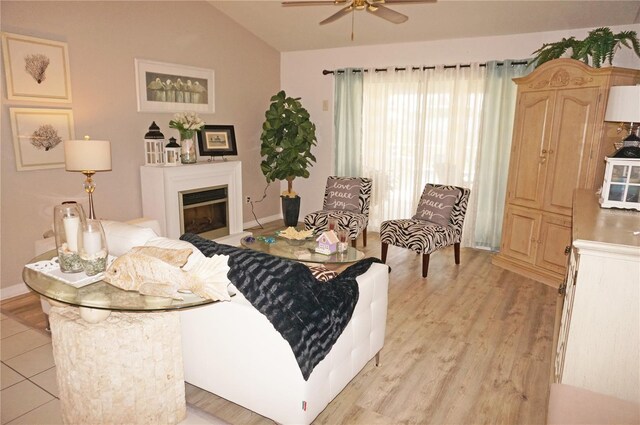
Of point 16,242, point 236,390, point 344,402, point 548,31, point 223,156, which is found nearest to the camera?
point 236,390

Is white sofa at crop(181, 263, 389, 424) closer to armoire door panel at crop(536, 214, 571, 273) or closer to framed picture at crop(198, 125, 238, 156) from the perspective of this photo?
armoire door panel at crop(536, 214, 571, 273)

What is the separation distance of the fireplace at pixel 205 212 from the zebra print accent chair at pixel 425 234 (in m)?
2.11

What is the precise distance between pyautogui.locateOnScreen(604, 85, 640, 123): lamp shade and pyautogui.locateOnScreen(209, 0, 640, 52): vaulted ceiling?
1.91 metres

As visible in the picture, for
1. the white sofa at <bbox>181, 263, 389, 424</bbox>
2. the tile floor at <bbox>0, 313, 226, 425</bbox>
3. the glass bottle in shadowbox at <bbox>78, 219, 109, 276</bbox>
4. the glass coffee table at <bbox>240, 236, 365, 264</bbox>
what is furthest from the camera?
the glass coffee table at <bbox>240, 236, 365, 264</bbox>

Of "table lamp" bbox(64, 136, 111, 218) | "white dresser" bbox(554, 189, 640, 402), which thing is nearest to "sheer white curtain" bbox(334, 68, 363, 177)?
"table lamp" bbox(64, 136, 111, 218)

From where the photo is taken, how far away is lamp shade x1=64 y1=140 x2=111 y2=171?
11.5 ft

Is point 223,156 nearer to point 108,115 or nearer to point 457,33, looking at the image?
point 108,115

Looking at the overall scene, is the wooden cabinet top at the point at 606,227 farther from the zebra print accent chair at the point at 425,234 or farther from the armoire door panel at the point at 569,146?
the zebra print accent chair at the point at 425,234

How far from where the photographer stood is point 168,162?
477 cm

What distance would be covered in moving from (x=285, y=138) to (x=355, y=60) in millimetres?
1492

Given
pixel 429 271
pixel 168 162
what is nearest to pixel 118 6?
pixel 168 162

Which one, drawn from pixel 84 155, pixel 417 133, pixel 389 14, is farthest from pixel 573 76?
pixel 84 155

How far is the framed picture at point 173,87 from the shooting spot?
4684mm

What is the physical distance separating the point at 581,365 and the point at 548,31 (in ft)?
13.7
